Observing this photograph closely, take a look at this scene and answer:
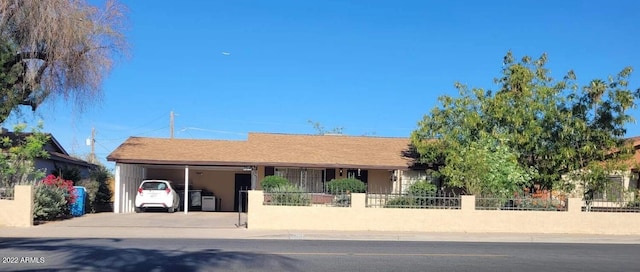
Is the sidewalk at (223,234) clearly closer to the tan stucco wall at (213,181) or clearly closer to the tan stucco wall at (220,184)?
the tan stucco wall at (213,181)

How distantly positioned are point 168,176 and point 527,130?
17.9 m

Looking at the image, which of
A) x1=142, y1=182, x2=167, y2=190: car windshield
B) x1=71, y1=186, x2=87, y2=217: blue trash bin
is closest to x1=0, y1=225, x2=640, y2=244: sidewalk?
x1=71, y1=186, x2=87, y2=217: blue trash bin

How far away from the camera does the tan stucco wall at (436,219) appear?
19.5m

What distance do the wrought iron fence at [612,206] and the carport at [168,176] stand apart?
45.8ft

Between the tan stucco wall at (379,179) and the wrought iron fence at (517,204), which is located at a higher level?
the tan stucco wall at (379,179)

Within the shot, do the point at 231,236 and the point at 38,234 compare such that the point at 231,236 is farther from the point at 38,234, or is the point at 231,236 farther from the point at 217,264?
the point at 217,264

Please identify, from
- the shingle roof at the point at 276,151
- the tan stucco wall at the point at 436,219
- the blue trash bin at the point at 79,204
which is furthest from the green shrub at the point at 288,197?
the blue trash bin at the point at 79,204

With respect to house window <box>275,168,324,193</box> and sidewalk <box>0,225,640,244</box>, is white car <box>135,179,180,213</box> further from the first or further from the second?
sidewalk <box>0,225,640,244</box>

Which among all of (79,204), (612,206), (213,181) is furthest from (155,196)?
(612,206)

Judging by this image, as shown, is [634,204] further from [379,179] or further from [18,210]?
[18,210]

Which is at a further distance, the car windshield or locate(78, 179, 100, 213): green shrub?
the car windshield

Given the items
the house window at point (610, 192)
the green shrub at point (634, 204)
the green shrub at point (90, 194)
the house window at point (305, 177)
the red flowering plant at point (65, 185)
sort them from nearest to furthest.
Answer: the green shrub at point (634, 204) < the red flowering plant at point (65, 185) < the house window at point (610, 192) < the green shrub at point (90, 194) < the house window at point (305, 177)

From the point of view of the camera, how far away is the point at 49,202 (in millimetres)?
19969

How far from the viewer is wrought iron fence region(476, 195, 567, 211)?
67.2 feet
